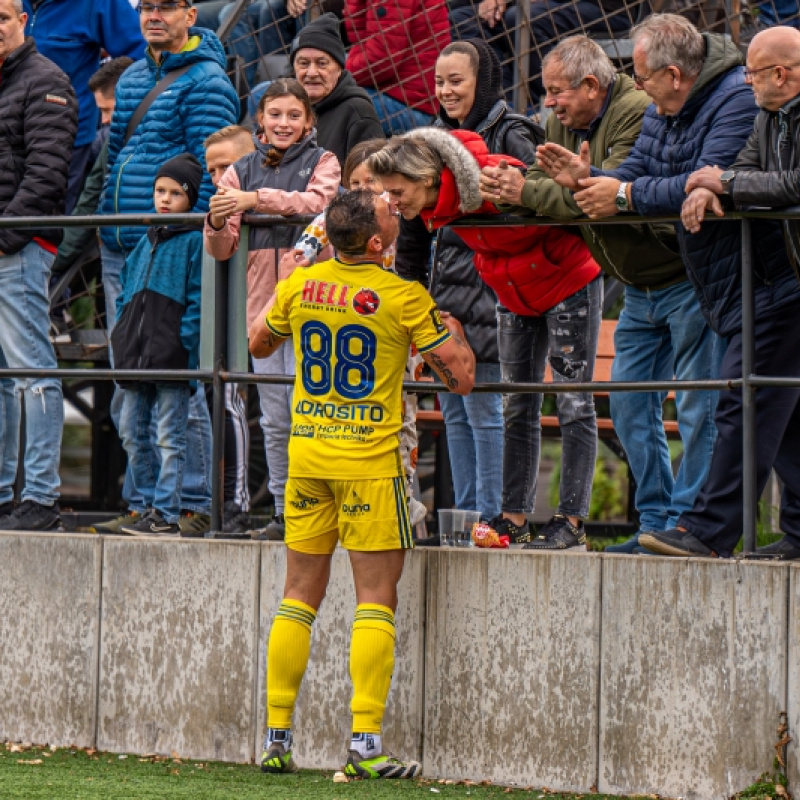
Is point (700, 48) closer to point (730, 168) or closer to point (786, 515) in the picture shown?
point (730, 168)

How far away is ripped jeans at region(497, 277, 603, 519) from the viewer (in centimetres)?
592

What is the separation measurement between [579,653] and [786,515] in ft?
2.77

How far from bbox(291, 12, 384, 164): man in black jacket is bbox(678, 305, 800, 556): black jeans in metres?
2.34

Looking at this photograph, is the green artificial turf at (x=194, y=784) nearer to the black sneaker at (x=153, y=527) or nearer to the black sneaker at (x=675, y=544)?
the black sneaker at (x=675, y=544)

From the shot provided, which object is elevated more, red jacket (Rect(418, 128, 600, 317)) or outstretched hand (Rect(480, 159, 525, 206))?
outstretched hand (Rect(480, 159, 525, 206))

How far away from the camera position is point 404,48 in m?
8.28

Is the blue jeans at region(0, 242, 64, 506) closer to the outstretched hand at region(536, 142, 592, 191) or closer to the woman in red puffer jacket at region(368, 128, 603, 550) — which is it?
the woman in red puffer jacket at region(368, 128, 603, 550)

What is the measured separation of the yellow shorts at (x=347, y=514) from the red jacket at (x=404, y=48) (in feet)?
11.5

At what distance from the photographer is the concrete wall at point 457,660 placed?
5148mm

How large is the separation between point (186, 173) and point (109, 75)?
5.60 feet

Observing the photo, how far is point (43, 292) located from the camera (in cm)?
686

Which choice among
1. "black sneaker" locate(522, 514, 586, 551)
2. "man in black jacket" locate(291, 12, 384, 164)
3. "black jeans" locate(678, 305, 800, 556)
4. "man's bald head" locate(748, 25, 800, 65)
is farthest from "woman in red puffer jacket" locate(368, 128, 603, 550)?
"man in black jacket" locate(291, 12, 384, 164)

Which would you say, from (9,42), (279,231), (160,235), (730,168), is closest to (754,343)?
(730,168)

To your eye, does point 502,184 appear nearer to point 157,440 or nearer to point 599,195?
point 599,195
